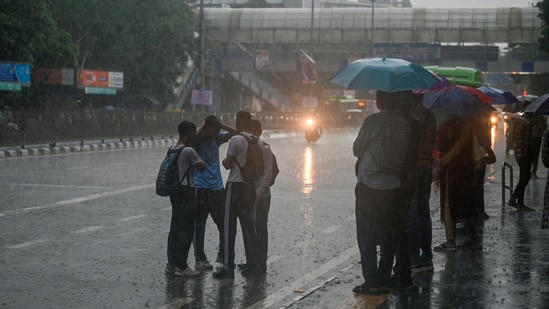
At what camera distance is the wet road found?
8773mm

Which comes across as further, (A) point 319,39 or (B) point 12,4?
(A) point 319,39

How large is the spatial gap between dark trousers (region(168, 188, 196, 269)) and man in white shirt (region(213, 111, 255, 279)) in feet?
1.15

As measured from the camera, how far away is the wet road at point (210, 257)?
8.77m

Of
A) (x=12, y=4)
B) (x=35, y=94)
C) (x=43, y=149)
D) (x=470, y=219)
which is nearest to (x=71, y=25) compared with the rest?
(x=35, y=94)

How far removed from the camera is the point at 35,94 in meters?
54.2

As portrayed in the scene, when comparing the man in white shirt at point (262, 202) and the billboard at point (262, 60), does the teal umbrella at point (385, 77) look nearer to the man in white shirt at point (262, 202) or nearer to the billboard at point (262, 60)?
the man in white shirt at point (262, 202)

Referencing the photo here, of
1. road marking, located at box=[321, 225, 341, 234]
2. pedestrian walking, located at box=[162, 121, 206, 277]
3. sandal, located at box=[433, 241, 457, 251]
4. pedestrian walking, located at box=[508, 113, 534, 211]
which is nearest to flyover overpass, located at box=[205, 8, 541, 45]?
pedestrian walking, located at box=[508, 113, 534, 211]

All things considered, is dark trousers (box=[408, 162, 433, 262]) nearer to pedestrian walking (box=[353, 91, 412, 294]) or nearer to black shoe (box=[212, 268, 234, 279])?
pedestrian walking (box=[353, 91, 412, 294])

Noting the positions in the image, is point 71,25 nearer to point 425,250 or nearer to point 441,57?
point 441,57

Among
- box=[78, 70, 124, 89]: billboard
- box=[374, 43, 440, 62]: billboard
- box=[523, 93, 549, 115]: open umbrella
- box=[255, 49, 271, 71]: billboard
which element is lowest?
box=[523, 93, 549, 115]: open umbrella

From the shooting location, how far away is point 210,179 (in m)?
10.2

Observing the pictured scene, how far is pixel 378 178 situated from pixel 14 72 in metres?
33.5

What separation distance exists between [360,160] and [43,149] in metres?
27.2

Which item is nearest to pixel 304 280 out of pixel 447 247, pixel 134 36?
pixel 447 247
